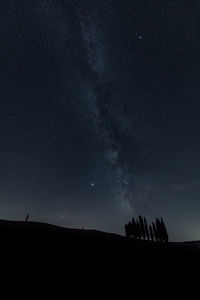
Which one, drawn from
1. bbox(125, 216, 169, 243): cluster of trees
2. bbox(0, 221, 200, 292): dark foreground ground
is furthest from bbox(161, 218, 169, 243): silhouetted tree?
bbox(0, 221, 200, 292): dark foreground ground

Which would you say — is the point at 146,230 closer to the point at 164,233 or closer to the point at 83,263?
the point at 164,233

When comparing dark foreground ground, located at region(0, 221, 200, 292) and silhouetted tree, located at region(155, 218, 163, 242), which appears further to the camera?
silhouetted tree, located at region(155, 218, 163, 242)

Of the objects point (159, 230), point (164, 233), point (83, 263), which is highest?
point (159, 230)

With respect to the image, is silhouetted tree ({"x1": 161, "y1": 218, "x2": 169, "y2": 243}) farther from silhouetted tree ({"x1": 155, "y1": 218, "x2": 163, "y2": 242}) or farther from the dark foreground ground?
the dark foreground ground

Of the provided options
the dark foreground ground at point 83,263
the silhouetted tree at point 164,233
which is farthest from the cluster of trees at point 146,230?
the dark foreground ground at point 83,263

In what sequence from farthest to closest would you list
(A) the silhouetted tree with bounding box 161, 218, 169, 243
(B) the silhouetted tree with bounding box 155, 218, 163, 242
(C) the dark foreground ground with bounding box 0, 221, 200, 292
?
(B) the silhouetted tree with bounding box 155, 218, 163, 242, (A) the silhouetted tree with bounding box 161, 218, 169, 243, (C) the dark foreground ground with bounding box 0, 221, 200, 292

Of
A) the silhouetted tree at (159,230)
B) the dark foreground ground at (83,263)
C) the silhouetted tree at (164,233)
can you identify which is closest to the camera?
the dark foreground ground at (83,263)

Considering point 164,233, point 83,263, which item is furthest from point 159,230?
point 83,263

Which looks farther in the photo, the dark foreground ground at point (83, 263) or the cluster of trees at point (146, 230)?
the cluster of trees at point (146, 230)

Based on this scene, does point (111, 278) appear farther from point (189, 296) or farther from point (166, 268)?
point (166, 268)

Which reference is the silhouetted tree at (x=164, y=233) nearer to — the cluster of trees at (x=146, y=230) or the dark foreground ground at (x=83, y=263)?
the cluster of trees at (x=146, y=230)

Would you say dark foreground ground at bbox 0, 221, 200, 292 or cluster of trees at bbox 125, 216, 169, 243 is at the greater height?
cluster of trees at bbox 125, 216, 169, 243

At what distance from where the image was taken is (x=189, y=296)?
4.33 meters

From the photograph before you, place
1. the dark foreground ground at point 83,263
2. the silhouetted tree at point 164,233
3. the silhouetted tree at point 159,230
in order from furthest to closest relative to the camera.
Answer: the silhouetted tree at point 159,230, the silhouetted tree at point 164,233, the dark foreground ground at point 83,263
